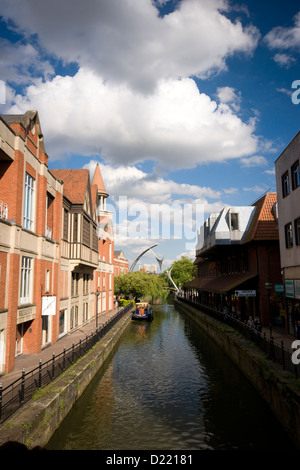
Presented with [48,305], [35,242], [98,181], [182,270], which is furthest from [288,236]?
[182,270]

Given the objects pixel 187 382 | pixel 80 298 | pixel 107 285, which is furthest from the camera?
pixel 107 285

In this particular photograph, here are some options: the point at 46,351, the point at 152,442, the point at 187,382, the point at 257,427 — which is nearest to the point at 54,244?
the point at 46,351

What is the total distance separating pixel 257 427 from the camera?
36.6ft

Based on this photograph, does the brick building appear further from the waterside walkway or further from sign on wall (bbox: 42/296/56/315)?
sign on wall (bbox: 42/296/56/315)

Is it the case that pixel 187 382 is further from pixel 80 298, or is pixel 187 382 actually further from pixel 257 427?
pixel 80 298

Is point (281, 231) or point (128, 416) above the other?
point (281, 231)

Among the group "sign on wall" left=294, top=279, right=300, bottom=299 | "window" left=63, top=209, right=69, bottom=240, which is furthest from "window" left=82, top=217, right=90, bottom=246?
"sign on wall" left=294, top=279, right=300, bottom=299

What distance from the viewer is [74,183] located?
27953 mm

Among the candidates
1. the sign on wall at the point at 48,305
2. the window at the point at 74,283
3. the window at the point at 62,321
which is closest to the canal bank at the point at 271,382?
the sign on wall at the point at 48,305

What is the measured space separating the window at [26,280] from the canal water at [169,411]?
5.45 m

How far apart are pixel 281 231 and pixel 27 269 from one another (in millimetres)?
16059

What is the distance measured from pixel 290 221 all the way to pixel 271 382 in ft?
36.3

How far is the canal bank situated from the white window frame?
12.9 metres

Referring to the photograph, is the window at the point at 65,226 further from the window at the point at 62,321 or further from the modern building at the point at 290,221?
the modern building at the point at 290,221
